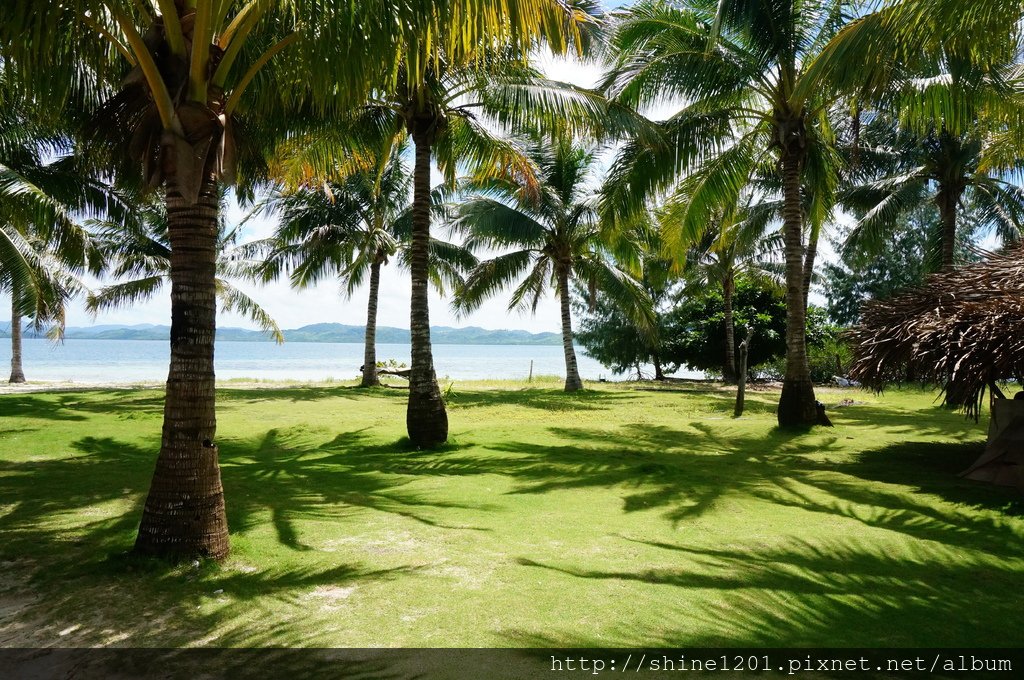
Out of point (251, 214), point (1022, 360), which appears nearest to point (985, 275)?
point (1022, 360)

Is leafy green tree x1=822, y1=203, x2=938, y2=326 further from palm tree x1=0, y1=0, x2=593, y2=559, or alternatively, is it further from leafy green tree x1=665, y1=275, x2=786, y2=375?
palm tree x1=0, y1=0, x2=593, y2=559

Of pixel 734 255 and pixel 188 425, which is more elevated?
pixel 734 255

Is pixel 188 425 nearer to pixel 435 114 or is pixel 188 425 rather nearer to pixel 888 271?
pixel 435 114

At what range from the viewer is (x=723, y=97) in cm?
1258

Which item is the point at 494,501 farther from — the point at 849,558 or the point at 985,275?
the point at 985,275

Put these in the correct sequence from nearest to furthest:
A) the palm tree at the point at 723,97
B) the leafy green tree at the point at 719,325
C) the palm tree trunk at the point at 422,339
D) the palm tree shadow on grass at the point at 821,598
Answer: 1. the palm tree shadow on grass at the point at 821,598
2. the palm tree trunk at the point at 422,339
3. the palm tree at the point at 723,97
4. the leafy green tree at the point at 719,325

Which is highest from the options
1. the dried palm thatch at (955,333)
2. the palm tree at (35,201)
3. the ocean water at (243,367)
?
the palm tree at (35,201)

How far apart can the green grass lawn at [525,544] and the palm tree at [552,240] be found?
11.4 meters

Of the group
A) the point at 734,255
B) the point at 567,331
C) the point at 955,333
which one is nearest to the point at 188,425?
the point at 955,333

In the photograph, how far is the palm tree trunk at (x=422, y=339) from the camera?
10.4 m

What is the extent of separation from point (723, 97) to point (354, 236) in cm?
1421

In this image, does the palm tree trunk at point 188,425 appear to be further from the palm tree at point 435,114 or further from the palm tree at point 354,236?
the palm tree at point 354,236

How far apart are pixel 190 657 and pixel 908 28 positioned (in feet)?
25.3

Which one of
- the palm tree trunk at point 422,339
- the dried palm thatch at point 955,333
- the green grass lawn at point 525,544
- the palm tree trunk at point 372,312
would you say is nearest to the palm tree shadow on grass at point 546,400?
the palm tree trunk at point 372,312
